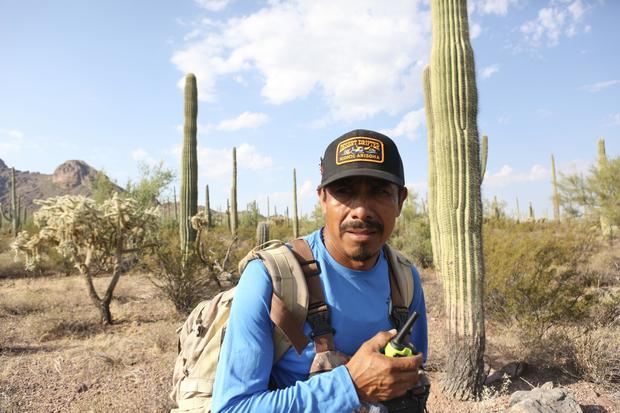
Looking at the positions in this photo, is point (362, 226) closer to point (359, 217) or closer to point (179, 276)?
point (359, 217)

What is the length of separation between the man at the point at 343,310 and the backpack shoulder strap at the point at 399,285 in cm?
3

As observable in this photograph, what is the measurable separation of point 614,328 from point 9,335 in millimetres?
9542

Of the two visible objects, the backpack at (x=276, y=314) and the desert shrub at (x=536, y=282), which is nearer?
the backpack at (x=276, y=314)

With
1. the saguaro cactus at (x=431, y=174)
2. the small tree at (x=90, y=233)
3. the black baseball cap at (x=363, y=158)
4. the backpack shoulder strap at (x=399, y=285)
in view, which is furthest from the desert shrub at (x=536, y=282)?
the small tree at (x=90, y=233)

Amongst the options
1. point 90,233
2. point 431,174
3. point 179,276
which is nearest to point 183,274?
point 179,276

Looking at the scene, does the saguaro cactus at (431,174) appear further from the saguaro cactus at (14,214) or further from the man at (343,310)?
the saguaro cactus at (14,214)

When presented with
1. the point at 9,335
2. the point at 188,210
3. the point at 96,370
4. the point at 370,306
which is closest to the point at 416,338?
the point at 370,306

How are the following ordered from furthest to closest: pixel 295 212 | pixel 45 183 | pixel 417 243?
pixel 45 183 → pixel 295 212 → pixel 417 243

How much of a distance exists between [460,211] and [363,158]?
3.62 metres

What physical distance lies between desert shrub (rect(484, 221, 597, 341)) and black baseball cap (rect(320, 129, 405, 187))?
5.45 metres

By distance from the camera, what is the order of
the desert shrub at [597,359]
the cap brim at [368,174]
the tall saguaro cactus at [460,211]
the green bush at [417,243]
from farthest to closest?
the green bush at [417,243]
the desert shrub at [597,359]
the tall saguaro cactus at [460,211]
the cap brim at [368,174]

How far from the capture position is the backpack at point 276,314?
142 cm

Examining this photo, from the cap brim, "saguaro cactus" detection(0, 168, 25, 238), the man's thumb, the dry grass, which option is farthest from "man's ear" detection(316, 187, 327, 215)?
"saguaro cactus" detection(0, 168, 25, 238)

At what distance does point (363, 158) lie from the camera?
158 cm
